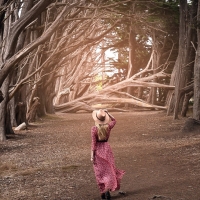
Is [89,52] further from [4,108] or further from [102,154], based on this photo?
[102,154]

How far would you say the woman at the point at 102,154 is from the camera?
7.34 meters

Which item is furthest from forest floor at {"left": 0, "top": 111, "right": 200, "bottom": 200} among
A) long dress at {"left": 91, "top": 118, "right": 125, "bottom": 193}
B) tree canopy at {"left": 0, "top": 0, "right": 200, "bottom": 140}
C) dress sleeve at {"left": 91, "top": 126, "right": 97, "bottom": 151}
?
tree canopy at {"left": 0, "top": 0, "right": 200, "bottom": 140}

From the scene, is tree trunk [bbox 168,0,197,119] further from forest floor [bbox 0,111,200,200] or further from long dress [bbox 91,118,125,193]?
long dress [bbox 91,118,125,193]

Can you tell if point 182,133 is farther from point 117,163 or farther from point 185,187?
point 185,187

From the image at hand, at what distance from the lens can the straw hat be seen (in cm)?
735

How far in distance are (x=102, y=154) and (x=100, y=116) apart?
0.60 meters

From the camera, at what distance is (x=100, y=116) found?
7.37 metres

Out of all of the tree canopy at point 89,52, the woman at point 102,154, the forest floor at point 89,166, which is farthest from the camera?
the tree canopy at point 89,52

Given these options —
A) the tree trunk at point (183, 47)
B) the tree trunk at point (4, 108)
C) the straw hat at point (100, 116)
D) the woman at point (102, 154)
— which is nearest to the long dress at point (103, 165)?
the woman at point (102, 154)

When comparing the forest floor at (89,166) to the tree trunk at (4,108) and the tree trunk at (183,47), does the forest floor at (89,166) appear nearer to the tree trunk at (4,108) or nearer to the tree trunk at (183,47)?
the tree trunk at (4,108)

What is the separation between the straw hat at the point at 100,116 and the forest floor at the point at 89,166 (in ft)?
3.92

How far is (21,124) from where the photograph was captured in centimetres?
2045

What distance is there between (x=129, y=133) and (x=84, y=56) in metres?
20.4

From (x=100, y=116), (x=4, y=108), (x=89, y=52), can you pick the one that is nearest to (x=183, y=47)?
(x=4, y=108)
